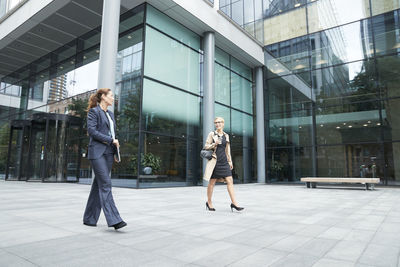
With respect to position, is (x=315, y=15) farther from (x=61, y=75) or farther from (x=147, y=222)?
(x=147, y=222)

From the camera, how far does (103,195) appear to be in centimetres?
352

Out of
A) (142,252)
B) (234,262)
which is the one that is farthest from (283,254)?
(142,252)

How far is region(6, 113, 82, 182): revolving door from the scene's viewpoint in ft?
49.6

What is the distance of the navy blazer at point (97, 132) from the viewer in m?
3.62

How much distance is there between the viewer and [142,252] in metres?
2.64

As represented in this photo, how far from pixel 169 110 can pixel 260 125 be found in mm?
7893

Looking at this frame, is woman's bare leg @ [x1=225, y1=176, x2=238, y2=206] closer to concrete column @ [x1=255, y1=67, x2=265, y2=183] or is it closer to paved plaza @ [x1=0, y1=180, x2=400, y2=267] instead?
paved plaza @ [x1=0, y1=180, x2=400, y2=267]

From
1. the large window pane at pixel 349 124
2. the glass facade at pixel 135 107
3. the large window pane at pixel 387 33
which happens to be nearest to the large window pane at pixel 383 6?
the large window pane at pixel 387 33

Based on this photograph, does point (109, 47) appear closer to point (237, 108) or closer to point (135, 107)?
point (135, 107)

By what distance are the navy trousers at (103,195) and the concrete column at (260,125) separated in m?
15.3

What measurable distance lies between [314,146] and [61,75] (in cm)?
1579

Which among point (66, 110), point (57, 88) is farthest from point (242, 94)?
point (57, 88)

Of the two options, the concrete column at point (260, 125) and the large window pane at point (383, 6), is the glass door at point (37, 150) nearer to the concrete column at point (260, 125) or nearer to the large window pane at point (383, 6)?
the concrete column at point (260, 125)

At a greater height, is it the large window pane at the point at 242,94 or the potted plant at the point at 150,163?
the large window pane at the point at 242,94
